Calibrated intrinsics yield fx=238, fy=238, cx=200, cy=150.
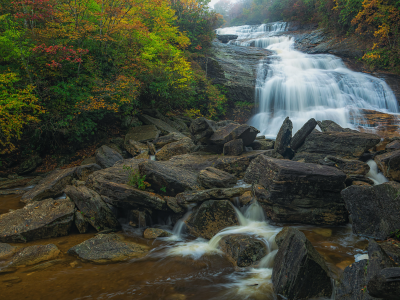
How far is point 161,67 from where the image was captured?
14992mm

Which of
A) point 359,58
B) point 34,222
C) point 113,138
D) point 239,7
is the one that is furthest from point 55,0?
point 239,7

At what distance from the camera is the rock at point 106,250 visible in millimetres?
5041

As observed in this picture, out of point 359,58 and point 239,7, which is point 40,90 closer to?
point 359,58

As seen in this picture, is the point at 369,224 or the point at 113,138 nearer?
the point at 369,224

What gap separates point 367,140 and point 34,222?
10.6m

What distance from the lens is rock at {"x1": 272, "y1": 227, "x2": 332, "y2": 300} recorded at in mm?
3656

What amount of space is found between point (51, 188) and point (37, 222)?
265 cm

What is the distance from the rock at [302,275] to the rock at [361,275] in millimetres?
235

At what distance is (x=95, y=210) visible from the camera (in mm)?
6578

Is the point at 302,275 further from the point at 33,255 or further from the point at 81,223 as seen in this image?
the point at 81,223

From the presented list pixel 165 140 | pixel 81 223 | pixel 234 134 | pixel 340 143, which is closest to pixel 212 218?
pixel 81 223

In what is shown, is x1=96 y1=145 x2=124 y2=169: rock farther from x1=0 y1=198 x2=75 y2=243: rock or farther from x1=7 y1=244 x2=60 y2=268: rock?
x1=7 y1=244 x2=60 y2=268: rock

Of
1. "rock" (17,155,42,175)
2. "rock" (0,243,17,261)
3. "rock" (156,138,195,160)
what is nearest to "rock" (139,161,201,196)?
"rock" (156,138,195,160)

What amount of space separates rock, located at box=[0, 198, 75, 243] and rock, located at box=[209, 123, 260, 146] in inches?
223
